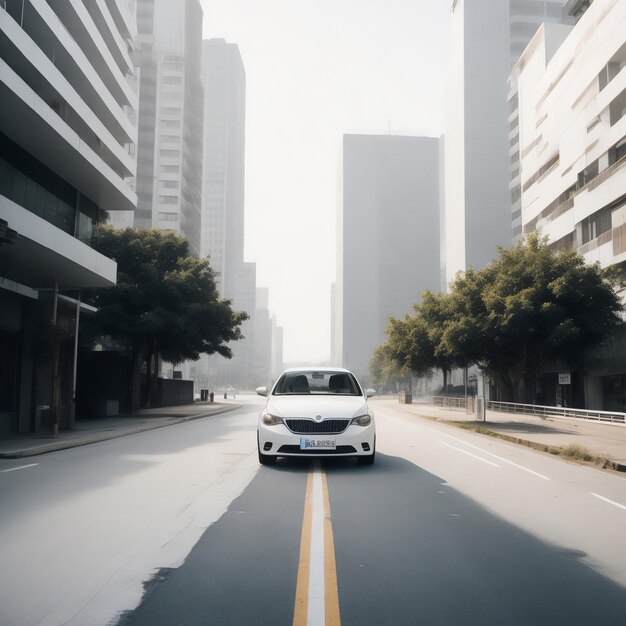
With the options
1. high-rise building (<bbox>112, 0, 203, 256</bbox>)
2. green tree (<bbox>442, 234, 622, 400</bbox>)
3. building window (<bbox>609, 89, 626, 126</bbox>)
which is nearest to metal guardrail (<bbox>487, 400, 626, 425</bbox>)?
green tree (<bbox>442, 234, 622, 400</bbox>)

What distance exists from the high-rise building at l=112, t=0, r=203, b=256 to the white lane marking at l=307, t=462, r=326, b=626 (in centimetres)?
8651

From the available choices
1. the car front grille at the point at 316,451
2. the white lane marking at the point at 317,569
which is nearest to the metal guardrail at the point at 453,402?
the car front grille at the point at 316,451

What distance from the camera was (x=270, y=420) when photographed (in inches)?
418

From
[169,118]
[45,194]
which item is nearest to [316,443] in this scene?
[45,194]

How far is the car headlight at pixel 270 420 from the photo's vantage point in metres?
10.5

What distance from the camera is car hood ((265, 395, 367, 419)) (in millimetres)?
10414

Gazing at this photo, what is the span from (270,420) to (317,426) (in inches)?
31.6

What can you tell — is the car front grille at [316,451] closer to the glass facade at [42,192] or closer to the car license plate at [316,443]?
the car license plate at [316,443]

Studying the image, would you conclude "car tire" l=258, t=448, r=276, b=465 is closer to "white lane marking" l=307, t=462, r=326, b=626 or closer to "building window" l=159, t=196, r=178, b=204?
"white lane marking" l=307, t=462, r=326, b=626

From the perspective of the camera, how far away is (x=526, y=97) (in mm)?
60531

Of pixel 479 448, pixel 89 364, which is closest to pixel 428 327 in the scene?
pixel 89 364

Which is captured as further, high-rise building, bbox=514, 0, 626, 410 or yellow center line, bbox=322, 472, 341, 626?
high-rise building, bbox=514, 0, 626, 410

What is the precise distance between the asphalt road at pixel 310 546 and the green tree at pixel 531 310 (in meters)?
24.5

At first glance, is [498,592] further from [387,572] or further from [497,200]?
[497,200]
